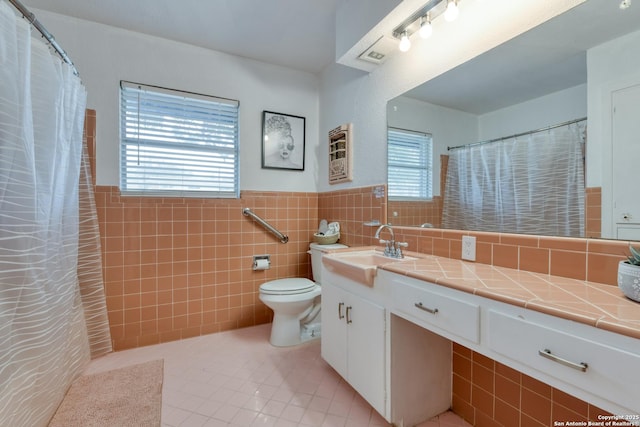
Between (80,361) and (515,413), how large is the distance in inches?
93.8

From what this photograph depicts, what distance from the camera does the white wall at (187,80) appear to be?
76.8 inches

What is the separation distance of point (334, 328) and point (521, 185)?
1.22 m

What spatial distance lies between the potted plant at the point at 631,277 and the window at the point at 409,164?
93 cm

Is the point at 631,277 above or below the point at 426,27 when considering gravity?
below

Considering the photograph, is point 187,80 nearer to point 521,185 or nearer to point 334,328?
point 334,328

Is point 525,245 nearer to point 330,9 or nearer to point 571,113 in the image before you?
point 571,113

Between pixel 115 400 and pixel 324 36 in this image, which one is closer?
pixel 115 400

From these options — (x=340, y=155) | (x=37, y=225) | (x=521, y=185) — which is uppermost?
(x=340, y=155)

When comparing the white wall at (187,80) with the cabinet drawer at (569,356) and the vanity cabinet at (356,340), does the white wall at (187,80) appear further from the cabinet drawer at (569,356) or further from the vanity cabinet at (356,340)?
the cabinet drawer at (569,356)

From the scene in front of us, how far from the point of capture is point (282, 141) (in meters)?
2.55

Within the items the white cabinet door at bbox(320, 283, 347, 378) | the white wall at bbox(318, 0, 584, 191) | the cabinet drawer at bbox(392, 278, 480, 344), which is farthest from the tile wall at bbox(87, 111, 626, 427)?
the white cabinet door at bbox(320, 283, 347, 378)

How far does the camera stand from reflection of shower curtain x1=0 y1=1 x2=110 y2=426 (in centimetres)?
108

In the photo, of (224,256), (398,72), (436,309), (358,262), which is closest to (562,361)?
(436,309)

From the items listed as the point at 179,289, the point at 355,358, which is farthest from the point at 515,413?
the point at 179,289
